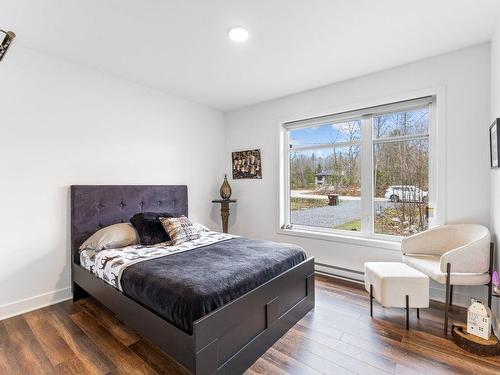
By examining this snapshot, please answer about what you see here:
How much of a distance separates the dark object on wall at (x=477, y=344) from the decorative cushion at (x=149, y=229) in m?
2.75

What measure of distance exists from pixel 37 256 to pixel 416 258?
377cm

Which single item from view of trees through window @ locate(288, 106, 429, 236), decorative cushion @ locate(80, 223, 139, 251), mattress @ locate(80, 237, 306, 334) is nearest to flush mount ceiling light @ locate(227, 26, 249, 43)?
view of trees through window @ locate(288, 106, 429, 236)

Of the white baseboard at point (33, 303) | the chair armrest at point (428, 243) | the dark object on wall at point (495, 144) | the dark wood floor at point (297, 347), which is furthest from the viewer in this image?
the chair armrest at point (428, 243)

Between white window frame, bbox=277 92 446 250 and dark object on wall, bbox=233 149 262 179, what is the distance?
0.41 meters

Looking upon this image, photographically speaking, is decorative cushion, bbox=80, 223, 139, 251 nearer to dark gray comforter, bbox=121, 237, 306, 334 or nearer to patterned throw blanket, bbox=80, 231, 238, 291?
patterned throw blanket, bbox=80, 231, 238, 291

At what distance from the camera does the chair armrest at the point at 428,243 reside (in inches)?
100.0

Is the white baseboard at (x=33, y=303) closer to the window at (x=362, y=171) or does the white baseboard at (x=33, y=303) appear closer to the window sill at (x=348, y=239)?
the window sill at (x=348, y=239)

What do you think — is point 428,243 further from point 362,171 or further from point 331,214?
point 331,214

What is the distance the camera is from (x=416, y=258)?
2520 millimetres

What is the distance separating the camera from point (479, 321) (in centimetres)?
190

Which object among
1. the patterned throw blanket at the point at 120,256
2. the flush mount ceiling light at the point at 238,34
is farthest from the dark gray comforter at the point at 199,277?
the flush mount ceiling light at the point at 238,34

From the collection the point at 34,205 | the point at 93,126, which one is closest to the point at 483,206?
the point at 93,126

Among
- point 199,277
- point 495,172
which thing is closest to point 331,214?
point 495,172

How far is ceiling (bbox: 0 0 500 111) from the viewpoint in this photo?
1.93m
